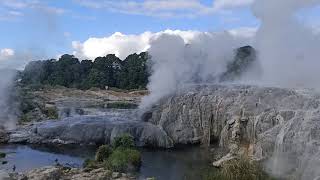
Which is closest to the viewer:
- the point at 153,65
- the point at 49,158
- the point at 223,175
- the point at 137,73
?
the point at 223,175

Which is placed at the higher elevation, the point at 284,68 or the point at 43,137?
the point at 284,68

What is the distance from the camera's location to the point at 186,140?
40.2m

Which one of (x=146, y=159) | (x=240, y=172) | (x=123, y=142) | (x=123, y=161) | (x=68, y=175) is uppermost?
(x=240, y=172)

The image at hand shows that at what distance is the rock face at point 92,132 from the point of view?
39.6 m

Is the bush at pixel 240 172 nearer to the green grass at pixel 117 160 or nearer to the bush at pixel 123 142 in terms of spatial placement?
the green grass at pixel 117 160

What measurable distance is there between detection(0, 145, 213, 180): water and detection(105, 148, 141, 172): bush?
0.58m

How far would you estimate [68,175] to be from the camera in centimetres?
2653

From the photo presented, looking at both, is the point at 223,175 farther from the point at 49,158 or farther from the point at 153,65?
the point at 153,65

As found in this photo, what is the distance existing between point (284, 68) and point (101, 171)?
62.2ft

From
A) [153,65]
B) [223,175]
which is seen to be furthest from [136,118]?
[223,175]

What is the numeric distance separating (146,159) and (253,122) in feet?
23.2

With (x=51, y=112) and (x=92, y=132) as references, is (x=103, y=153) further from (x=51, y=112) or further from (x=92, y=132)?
(x=51, y=112)

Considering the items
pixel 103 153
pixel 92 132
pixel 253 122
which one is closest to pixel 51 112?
pixel 92 132

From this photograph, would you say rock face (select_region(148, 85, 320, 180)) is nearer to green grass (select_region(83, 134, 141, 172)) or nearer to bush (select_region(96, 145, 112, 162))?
green grass (select_region(83, 134, 141, 172))
